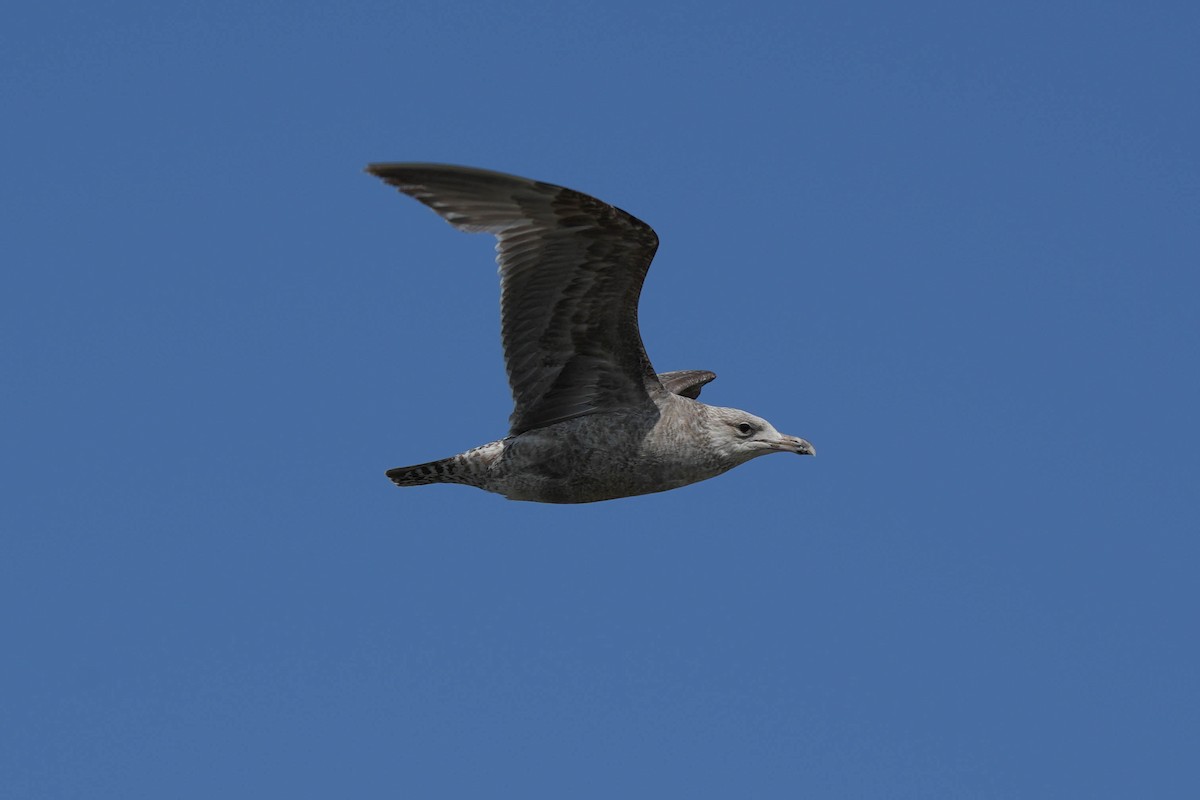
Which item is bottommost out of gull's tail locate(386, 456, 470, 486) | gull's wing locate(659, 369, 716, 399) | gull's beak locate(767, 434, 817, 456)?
gull's tail locate(386, 456, 470, 486)

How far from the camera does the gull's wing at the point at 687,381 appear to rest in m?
20.9

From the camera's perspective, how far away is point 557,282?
655 inches

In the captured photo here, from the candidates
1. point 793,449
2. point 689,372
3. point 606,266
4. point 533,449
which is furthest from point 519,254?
point 689,372

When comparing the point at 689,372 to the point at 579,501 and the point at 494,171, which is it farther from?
the point at 494,171

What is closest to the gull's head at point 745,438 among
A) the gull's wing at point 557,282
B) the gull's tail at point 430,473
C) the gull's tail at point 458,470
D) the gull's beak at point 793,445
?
the gull's beak at point 793,445

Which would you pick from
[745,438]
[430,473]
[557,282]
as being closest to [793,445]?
[745,438]

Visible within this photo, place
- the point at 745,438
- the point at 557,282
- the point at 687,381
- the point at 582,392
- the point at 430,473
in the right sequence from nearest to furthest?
the point at 557,282
the point at 582,392
the point at 745,438
the point at 430,473
the point at 687,381

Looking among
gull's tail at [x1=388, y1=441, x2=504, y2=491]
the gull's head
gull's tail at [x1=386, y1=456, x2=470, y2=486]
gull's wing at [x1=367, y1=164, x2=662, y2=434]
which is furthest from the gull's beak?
gull's tail at [x1=386, y1=456, x2=470, y2=486]

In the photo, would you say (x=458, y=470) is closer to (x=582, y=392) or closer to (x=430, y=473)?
(x=430, y=473)

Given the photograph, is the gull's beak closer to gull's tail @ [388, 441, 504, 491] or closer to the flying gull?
the flying gull

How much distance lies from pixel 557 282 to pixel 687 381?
190 inches

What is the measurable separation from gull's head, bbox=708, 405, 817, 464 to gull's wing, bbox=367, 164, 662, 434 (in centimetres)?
72

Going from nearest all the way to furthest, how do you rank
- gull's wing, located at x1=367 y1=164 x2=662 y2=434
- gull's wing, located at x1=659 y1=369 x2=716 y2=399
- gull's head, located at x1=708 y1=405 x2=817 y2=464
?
1. gull's wing, located at x1=367 y1=164 x2=662 y2=434
2. gull's head, located at x1=708 y1=405 x2=817 y2=464
3. gull's wing, located at x1=659 y1=369 x2=716 y2=399

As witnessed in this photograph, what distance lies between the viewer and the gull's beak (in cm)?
1778
